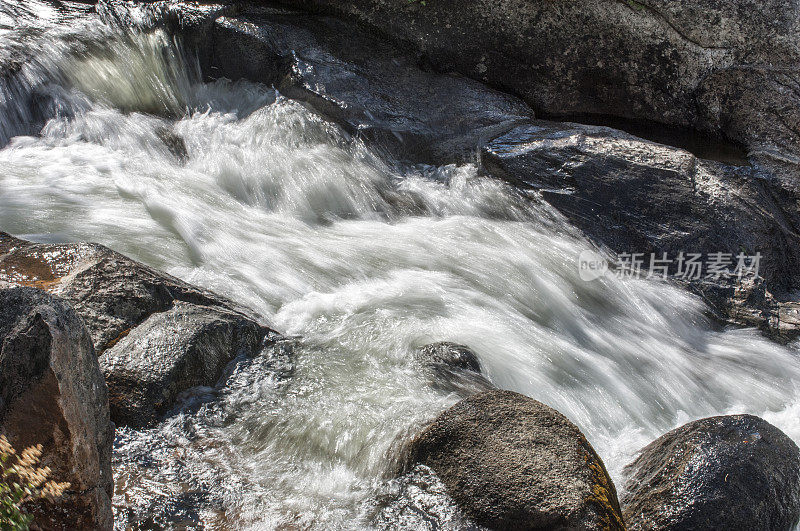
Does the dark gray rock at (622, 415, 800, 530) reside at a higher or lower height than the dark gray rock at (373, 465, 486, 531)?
higher

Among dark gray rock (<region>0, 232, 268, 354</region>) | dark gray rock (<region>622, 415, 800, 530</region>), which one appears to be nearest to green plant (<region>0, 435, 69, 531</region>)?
dark gray rock (<region>0, 232, 268, 354</region>)

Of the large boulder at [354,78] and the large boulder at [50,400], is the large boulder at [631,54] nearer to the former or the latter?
the large boulder at [354,78]

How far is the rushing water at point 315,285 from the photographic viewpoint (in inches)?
119

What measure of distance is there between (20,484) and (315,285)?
8.63ft

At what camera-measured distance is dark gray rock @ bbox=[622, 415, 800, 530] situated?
9.62ft

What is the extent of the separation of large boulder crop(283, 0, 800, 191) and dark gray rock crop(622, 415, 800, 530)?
13.8ft

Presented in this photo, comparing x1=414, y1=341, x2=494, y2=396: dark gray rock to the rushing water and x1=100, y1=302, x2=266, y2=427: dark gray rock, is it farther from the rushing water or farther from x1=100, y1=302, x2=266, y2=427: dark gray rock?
x1=100, y1=302, x2=266, y2=427: dark gray rock

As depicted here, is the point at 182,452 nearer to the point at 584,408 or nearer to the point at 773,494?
the point at 584,408

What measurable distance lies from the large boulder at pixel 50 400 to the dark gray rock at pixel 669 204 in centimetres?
423

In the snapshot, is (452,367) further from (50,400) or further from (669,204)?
(669,204)

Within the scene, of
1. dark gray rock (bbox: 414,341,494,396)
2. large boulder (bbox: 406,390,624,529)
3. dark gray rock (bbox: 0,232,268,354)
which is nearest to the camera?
large boulder (bbox: 406,390,624,529)

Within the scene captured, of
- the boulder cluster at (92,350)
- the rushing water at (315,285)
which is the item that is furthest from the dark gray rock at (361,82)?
the boulder cluster at (92,350)

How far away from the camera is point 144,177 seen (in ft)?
18.0

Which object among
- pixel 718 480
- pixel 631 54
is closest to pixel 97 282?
pixel 718 480
